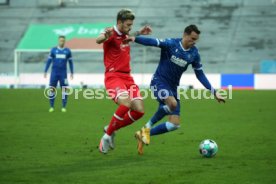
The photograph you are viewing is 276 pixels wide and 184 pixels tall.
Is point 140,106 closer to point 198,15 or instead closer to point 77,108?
point 77,108

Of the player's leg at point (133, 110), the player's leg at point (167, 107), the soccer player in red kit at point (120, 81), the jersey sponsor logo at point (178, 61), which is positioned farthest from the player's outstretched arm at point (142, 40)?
the player's leg at point (167, 107)

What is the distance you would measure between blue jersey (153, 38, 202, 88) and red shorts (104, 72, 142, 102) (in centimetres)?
98

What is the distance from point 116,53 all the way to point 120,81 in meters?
0.50

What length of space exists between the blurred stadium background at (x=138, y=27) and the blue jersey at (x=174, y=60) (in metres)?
27.3

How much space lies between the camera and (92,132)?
602 inches

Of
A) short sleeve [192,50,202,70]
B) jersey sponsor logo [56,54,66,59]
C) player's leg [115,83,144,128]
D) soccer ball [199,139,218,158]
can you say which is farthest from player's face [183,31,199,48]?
jersey sponsor logo [56,54,66,59]

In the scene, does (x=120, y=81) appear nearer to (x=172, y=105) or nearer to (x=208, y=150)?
(x=172, y=105)

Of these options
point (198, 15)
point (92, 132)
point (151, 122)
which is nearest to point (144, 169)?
point (151, 122)

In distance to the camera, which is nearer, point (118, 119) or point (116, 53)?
point (118, 119)

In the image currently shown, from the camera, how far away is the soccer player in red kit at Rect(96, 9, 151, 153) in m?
11.0

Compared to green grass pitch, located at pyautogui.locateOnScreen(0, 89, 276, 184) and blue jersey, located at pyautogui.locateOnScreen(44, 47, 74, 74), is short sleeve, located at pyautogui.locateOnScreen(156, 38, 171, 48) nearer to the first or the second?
green grass pitch, located at pyautogui.locateOnScreen(0, 89, 276, 184)

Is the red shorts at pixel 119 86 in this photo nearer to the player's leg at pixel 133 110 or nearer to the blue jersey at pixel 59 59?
the player's leg at pixel 133 110

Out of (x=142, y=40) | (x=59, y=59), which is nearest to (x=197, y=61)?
(x=142, y=40)

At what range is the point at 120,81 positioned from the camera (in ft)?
37.1
